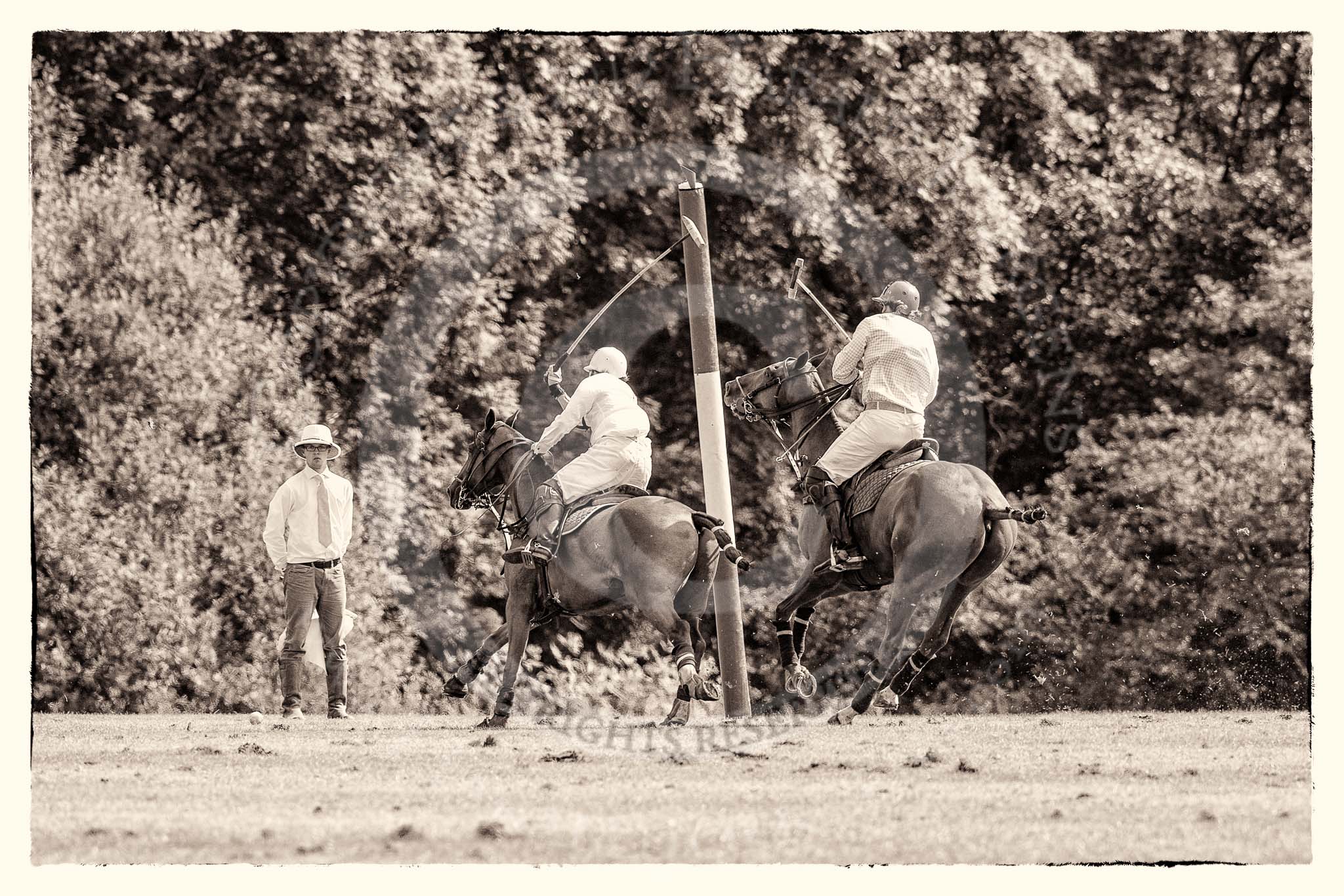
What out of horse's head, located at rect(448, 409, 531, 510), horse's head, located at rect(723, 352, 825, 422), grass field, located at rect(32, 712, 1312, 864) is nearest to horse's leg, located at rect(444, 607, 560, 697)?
grass field, located at rect(32, 712, 1312, 864)

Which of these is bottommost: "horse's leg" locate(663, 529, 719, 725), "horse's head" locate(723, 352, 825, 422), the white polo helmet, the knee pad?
"horse's leg" locate(663, 529, 719, 725)

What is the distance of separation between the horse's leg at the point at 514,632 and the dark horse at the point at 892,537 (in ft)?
6.10

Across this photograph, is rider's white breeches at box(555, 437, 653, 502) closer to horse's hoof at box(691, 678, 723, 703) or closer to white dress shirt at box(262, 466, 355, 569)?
horse's hoof at box(691, 678, 723, 703)

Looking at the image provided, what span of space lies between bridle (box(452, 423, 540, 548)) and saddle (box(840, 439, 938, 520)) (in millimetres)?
2262

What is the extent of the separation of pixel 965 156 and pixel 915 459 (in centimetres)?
779

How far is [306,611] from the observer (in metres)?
15.7

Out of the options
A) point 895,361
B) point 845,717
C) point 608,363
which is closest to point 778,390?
point 895,361

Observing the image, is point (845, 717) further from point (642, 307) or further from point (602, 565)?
point (642, 307)

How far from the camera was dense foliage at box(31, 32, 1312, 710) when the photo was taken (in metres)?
18.9

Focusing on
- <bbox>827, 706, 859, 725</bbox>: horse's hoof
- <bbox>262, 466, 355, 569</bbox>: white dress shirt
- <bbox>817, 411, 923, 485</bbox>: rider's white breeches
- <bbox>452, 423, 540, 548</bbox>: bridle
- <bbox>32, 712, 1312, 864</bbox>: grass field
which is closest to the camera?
<bbox>32, 712, 1312, 864</bbox>: grass field

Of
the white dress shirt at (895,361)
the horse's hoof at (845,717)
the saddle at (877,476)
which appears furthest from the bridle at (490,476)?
the horse's hoof at (845,717)

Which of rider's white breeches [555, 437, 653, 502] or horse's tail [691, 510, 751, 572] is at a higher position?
rider's white breeches [555, 437, 653, 502]

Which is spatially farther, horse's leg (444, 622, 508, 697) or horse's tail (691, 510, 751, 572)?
horse's leg (444, 622, 508, 697)

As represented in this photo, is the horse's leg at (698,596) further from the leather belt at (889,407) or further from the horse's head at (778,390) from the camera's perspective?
the leather belt at (889,407)
